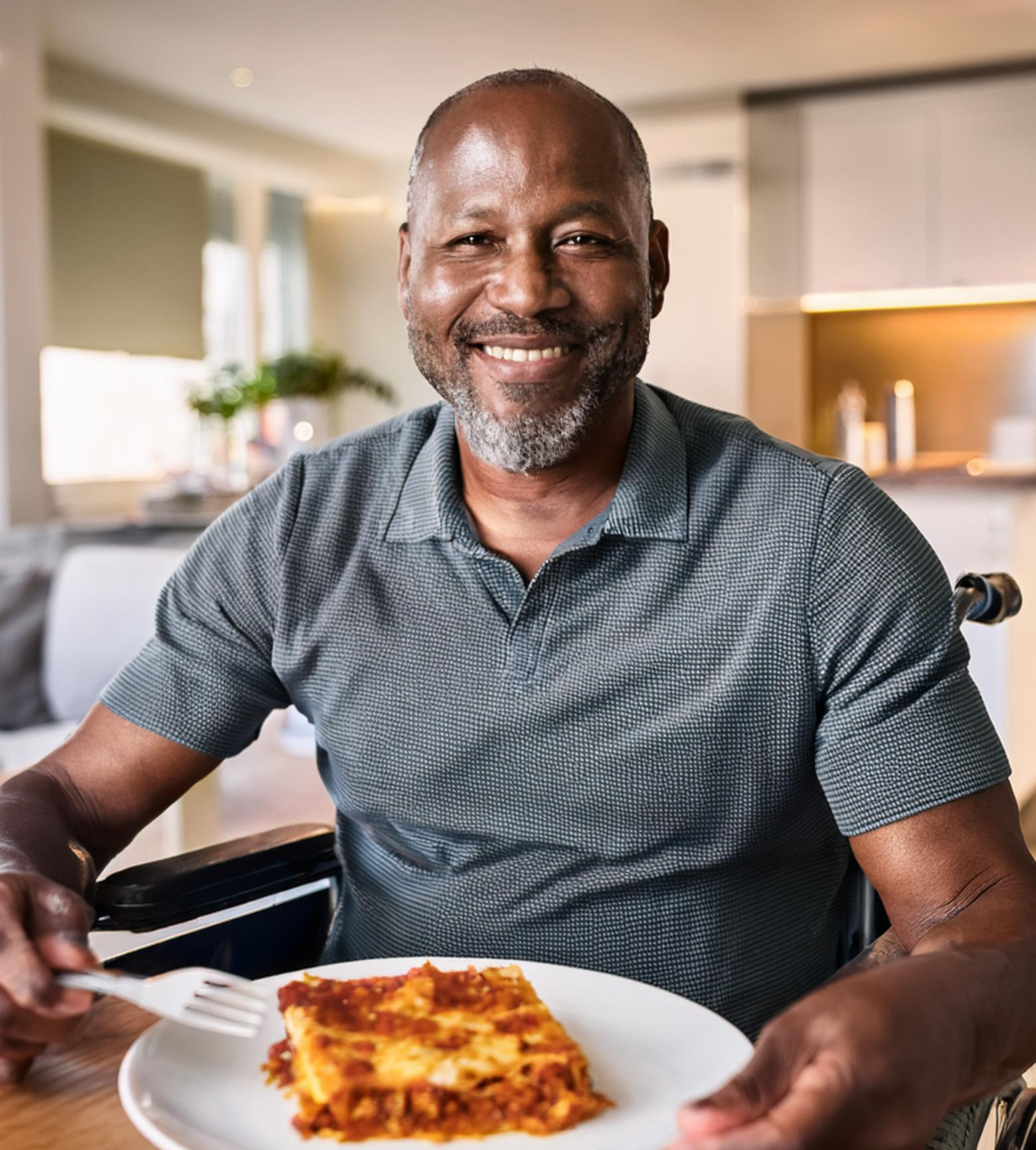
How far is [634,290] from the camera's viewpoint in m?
1.24

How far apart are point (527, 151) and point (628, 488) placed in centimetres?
31

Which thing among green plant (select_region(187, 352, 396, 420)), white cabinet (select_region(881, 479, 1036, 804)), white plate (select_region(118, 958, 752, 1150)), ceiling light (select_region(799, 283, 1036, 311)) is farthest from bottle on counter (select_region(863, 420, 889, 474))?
white plate (select_region(118, 958, 752, 1150))

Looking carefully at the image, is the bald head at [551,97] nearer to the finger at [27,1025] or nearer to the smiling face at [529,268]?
the smiling face at [529,268]

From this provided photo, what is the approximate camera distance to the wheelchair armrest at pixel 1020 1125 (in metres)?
1.04

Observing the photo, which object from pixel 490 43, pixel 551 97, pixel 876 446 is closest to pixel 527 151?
pixel 551 97

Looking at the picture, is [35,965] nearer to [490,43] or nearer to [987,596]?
[987,596]

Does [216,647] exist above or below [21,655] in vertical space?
above

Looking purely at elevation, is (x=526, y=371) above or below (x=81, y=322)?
below

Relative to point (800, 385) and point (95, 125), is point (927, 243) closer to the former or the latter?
point (800, 385)

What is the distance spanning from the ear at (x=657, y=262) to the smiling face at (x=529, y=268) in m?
0.05

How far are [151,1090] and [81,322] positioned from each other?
19.4 feet

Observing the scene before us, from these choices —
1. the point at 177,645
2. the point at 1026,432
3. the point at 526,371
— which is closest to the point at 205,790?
the point at 177,645

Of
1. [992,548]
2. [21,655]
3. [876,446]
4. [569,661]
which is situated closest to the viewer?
[569,661]

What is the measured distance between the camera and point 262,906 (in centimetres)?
128
